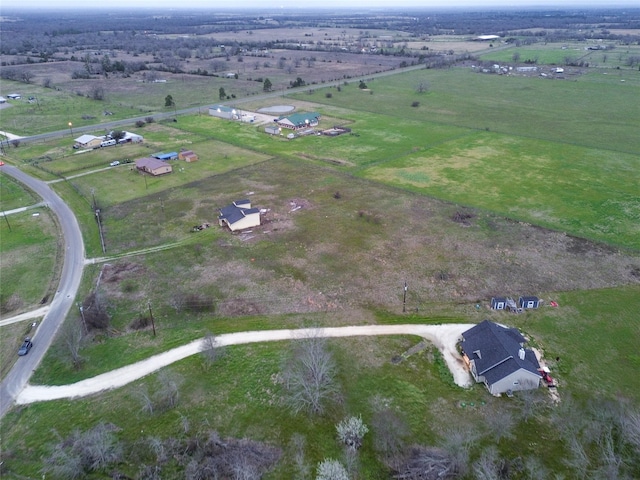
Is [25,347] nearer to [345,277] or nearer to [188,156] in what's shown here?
[345,277]

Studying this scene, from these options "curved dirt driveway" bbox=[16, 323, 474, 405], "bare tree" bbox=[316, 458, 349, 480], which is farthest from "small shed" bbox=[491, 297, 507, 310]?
"bare tree" bbox=[316, 458, 349, 480]

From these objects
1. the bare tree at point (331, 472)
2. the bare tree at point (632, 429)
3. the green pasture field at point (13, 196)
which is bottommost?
the green pasture field at point (13, 196)

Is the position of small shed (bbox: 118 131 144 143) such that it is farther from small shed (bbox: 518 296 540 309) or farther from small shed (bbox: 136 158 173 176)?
small shed (bbox: 518 296 540 309)

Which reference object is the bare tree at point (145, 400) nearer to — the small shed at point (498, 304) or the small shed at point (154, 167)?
the small shed at point (498, 304)

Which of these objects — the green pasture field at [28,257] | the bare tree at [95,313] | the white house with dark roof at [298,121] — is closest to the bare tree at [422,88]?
the white house with dark roof at [298,121]

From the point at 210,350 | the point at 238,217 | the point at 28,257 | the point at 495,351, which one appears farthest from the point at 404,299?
the point at 28,257

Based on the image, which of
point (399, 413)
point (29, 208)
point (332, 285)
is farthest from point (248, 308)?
point (29, 208)
